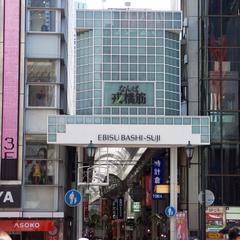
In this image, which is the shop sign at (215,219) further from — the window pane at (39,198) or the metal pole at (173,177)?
the window pane at (39,198)

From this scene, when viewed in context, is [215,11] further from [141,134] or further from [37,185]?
[37,185]

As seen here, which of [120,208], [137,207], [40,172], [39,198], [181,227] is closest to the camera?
[181,227]

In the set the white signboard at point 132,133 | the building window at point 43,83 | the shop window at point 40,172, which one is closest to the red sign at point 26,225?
the shop window at point 40,172

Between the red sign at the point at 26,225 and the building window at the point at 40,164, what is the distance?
1.89 m

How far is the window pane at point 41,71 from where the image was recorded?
117 ft

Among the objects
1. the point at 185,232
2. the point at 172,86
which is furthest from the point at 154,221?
the point at 185,232

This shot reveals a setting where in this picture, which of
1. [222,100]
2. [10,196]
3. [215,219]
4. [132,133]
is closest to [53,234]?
[10,196]

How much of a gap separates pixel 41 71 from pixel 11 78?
63.9 inches

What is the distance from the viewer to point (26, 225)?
34344 mm

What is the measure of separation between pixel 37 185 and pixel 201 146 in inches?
311

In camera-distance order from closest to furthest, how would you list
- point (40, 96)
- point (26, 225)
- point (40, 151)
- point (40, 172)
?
point (26, 225) < point (40, 172) < point (40, 151) < point (40, 96)

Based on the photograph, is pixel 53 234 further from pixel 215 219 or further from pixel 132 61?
pixel 132 61

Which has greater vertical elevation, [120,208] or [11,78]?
[11,78]

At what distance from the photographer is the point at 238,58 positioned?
36344 millimetres
